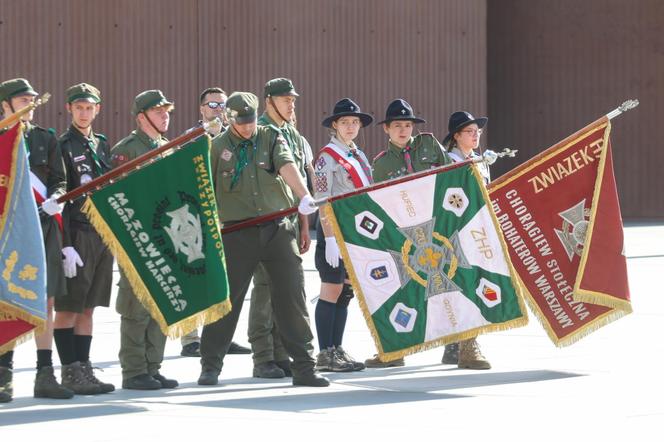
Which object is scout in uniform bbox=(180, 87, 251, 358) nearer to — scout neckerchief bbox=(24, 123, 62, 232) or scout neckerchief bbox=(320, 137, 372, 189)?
scout neckerchief bbox=(320, 137, 372, 189)

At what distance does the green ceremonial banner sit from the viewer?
828 cm

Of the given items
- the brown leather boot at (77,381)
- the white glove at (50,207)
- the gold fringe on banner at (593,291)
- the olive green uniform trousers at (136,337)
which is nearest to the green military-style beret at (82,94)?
the white glove at (50,207)

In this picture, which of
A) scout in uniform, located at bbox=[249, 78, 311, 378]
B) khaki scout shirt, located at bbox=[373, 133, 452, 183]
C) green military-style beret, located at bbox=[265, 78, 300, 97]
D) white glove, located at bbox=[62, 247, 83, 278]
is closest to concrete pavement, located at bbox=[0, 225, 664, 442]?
scout in uniform, located at bbox=[249, 78, 311, 378]

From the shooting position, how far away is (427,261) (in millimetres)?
9195

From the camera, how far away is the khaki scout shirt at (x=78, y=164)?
333 inches

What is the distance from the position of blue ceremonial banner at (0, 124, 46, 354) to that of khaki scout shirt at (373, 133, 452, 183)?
10.2ft

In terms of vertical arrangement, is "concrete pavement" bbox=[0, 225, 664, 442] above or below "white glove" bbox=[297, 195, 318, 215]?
below

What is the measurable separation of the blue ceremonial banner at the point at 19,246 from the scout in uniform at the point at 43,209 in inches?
11.4

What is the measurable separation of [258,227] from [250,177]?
31cm

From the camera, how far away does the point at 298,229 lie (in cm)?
957

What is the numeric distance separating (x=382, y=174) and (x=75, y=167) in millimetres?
2521

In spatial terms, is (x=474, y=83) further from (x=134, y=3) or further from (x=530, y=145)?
(x=134, y=3)

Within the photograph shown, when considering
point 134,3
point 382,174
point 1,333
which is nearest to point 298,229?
point 382,174

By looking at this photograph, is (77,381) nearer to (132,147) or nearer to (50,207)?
(50,207)
